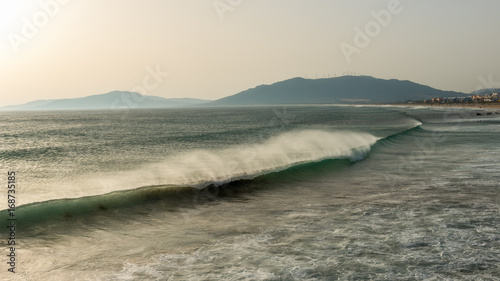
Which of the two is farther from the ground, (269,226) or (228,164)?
(269,226)

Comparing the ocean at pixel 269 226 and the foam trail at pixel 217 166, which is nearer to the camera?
the ocean at pixel 269 226

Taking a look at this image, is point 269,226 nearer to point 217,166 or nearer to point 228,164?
point 217,166

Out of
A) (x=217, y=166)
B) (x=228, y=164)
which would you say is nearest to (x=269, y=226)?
(x=217, y=166)

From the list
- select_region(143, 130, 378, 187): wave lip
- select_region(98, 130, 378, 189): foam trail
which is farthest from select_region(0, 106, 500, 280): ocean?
select_region(143, 130, 378, 187): wave lip

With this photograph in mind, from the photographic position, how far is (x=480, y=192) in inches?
637

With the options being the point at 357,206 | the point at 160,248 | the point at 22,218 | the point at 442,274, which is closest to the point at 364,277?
the point at 442,274

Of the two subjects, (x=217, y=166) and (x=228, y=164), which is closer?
(x=217, y=166)

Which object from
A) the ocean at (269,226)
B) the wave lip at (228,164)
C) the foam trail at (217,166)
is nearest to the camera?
the ocean at (269,226)

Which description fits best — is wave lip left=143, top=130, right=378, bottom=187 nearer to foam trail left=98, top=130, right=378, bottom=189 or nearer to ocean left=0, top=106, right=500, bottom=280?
foam trail left=98, top=130, right=378, bottom=189

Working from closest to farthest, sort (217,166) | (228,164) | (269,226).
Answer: (269,226), (217,166), (228,164)

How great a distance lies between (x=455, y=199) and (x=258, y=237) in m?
8.83

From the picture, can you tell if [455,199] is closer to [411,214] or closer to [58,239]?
[411,214]

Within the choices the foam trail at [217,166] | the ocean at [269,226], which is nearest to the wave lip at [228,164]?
the foam trail at [217,166]

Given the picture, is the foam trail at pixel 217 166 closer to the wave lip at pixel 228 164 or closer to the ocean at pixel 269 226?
the wave lip at pixel 228 164
